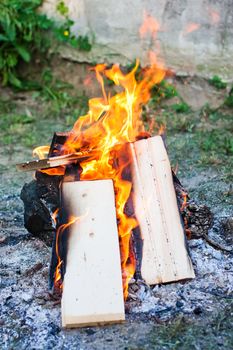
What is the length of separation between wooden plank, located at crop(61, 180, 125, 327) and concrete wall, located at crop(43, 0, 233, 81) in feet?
11.7

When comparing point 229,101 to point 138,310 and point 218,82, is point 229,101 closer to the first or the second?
point 218,82

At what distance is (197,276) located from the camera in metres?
3.66

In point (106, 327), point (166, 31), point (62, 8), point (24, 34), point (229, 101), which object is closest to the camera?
point (106, 327)

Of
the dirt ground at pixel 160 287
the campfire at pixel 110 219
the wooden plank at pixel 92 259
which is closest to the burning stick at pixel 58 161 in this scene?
the campfire at pixel 110 219

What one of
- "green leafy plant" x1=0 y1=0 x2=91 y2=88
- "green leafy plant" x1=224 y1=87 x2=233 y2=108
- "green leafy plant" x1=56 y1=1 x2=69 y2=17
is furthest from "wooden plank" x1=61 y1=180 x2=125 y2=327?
"green leafy plant" x1=56 y1=1 x2=69 y2=17

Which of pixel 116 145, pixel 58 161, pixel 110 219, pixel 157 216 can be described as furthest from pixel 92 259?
pixel 116 145

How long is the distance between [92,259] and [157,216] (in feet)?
1.76

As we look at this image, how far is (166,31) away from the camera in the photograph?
6898 mm

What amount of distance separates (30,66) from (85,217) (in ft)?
15.2

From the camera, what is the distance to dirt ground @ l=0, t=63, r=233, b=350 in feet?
10.4

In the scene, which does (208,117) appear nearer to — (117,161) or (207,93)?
(207,93)

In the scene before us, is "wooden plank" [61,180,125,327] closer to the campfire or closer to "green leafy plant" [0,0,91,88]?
the campfire

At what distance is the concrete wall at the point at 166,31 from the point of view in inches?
261

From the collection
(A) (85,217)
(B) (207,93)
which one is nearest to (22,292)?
(A) (85,217)
